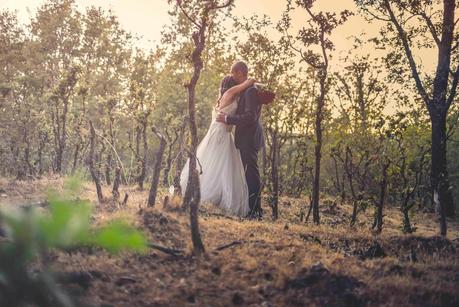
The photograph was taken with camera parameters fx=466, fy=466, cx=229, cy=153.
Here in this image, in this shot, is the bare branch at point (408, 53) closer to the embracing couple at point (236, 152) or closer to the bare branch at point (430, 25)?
the bare branch at point (430, 25)

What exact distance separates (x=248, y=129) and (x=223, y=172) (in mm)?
1026

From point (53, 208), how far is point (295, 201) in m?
13.4

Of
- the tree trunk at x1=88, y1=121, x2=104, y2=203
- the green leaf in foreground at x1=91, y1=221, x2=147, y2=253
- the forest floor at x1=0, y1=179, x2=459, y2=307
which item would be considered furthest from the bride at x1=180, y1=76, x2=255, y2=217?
the green leaf in foreground at x1=91, y1=221, x2=147, y2=253

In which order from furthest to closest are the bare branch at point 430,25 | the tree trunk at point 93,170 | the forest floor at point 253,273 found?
1. the bare branch at point 430,25
2. the tree trunk at point 93,170
3. the forest floor at point 253,273

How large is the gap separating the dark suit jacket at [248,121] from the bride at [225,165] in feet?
0.51

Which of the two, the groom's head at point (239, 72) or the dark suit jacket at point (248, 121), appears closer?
the dark suit jacket at point (248, 121)

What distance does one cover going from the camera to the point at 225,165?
9.70m

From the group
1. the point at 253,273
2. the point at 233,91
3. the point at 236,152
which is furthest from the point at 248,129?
the point at 253,273

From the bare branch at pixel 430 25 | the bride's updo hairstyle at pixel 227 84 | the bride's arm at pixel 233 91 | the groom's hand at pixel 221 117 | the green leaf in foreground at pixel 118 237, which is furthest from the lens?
the bare branch at pixel 430 25

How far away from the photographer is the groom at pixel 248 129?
30.3 feet

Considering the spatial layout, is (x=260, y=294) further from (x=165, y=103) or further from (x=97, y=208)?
(x=165, y=103)

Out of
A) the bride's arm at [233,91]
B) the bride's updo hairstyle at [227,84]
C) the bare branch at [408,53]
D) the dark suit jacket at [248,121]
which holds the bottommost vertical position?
the dark suit jacket at [248,121]

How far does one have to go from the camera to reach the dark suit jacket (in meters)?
9.23

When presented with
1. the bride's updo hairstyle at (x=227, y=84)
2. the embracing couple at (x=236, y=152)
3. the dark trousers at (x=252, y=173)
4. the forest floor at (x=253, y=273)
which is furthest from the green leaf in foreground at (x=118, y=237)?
the bride's updo hairstyle at (x=227, y=84)
